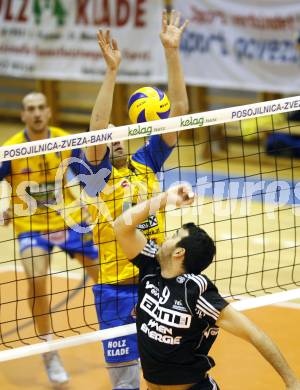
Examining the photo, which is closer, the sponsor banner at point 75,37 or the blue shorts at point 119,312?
the blue shorts at point 119,312

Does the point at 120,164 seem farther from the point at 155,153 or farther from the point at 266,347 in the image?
the point at 266,347

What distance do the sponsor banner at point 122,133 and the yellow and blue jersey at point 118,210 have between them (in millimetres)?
299

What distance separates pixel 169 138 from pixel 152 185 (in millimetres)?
364

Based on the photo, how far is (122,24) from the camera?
1382 cm

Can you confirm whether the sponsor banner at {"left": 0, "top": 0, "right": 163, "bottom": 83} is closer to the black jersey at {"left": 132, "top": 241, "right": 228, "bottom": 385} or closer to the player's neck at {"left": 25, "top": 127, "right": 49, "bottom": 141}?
the player's neck at {"left": 25, "top": 127, "right": 49, "bottom": 141}

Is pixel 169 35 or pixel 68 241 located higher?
pixel 169 35

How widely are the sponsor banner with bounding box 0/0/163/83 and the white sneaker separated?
22.3ft

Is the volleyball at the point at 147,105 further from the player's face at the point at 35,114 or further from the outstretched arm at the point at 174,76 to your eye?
the player's face at the point at 35,114

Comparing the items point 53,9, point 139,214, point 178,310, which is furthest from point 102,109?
point 53,9

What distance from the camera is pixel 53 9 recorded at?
14398mm

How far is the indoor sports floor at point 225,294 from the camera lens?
24.7ft

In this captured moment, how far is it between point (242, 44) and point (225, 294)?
16.7 ft

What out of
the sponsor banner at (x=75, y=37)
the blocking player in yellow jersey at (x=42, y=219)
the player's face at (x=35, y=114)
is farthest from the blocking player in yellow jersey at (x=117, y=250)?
the sponsor banner at (x=75, y=37)

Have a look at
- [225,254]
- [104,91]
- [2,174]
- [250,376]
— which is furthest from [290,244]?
[104,91]
